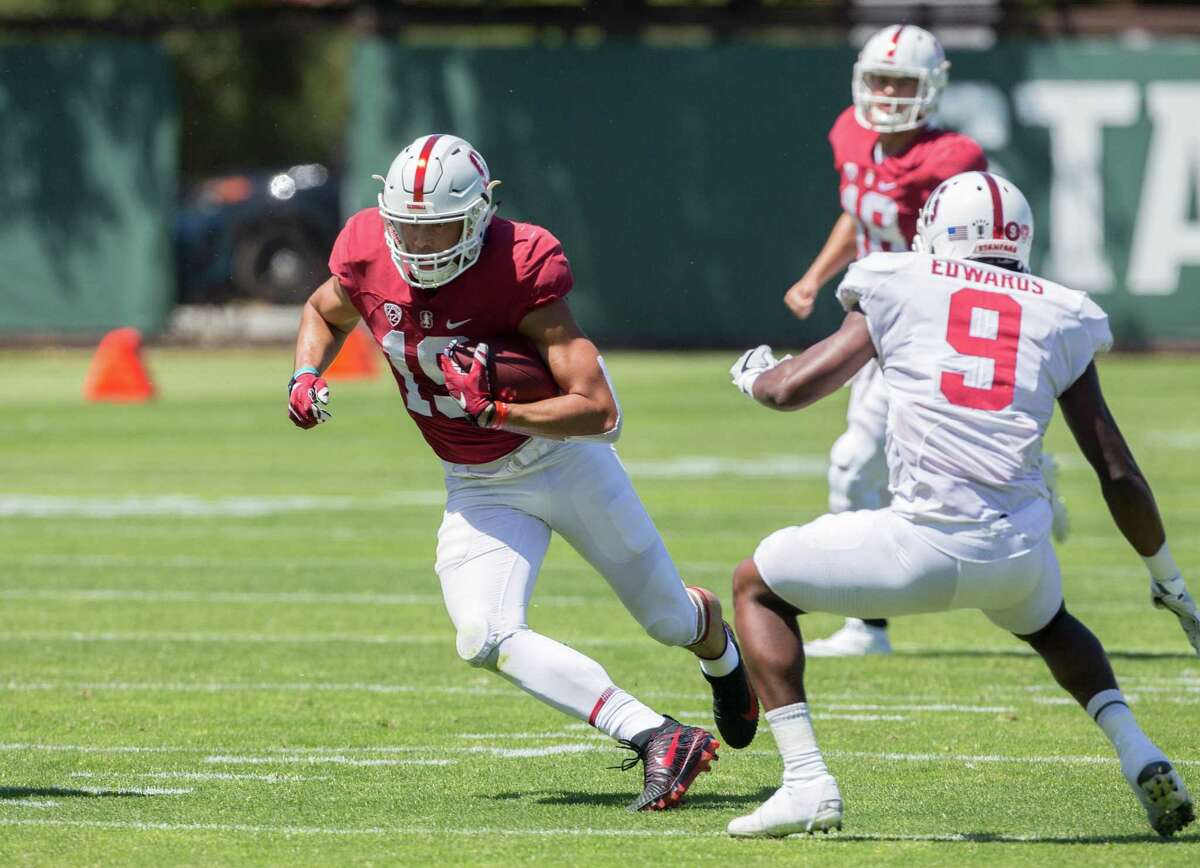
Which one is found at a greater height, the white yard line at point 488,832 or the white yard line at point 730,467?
the white yard line at point 488,832

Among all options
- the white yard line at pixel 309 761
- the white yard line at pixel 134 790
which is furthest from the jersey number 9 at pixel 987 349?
the white yard line at pixel 134 790

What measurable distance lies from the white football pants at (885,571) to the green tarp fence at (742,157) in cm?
1636

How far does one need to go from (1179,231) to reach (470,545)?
1676cm

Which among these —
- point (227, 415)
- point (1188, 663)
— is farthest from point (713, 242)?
point (1188, 663)

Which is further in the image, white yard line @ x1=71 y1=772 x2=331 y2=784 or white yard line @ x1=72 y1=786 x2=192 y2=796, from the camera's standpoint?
white yard line @ x1=71 y1=772 x2=331 y2=784

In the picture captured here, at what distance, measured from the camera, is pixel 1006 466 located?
4.89m

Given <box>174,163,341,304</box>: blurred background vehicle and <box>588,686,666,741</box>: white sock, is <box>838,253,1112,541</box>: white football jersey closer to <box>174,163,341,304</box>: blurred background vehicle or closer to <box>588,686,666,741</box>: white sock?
<box>588,686,666,741</box>: white sock

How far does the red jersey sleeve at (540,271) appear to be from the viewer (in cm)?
551

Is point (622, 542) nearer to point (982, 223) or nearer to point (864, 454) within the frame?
point (982, 223)

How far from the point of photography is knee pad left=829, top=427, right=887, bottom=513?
319 inches

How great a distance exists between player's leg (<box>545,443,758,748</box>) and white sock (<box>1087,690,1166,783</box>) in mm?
1166

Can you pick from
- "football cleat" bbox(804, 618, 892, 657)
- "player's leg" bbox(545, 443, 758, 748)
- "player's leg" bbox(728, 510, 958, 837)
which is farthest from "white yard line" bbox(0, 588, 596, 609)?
"player's leg" bbox(728, 510, 958, 837)

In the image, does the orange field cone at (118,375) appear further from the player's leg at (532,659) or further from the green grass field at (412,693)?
the player's leg at (532,659)

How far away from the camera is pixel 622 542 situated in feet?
18.7
